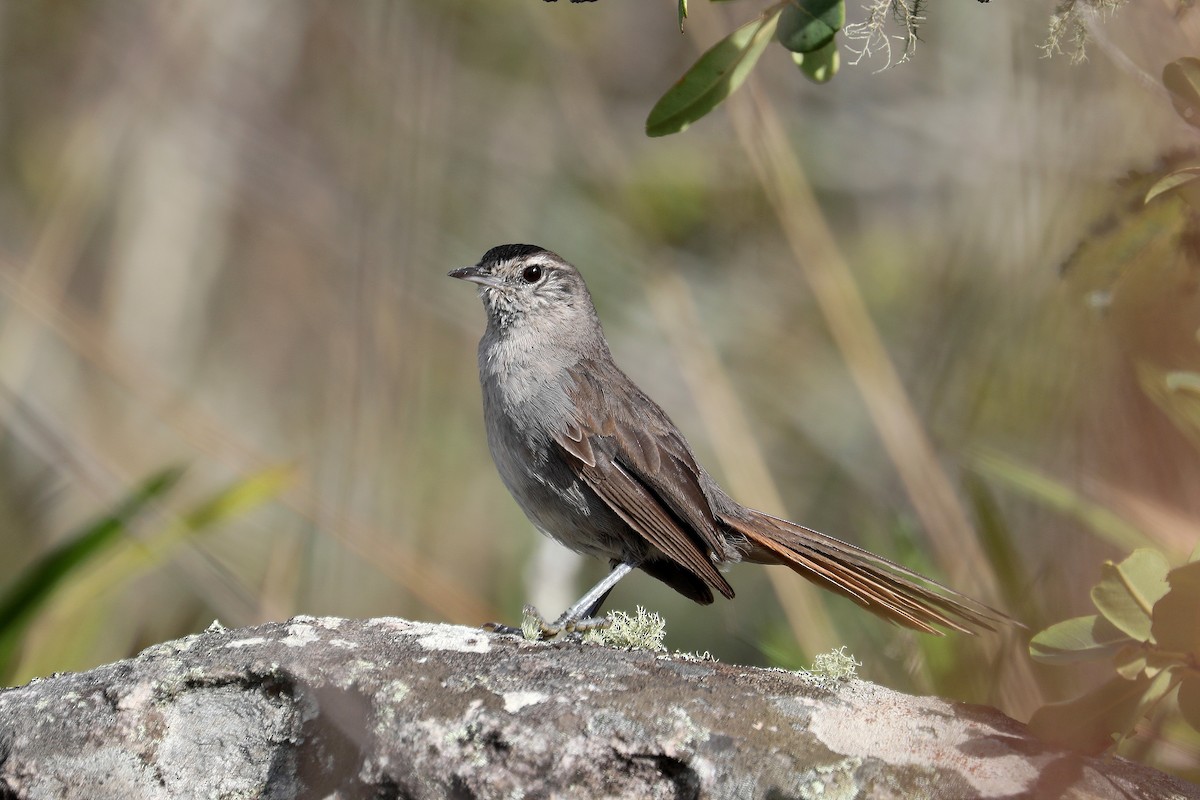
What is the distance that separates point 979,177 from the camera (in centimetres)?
437

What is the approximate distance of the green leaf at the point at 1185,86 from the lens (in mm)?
1938

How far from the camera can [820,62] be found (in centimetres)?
224

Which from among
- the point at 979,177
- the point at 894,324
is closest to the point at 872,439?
the point at 894,324

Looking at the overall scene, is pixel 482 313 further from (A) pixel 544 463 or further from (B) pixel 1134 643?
(B) pixel 1134 643

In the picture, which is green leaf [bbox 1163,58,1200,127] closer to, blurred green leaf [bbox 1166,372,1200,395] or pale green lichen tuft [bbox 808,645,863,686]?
blurred green leaf [bbox 1166,372,1200,395]

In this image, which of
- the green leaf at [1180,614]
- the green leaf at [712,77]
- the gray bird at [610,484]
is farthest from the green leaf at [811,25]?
the gray bird at [610,484]

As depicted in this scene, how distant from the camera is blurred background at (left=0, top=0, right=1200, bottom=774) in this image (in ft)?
9.12

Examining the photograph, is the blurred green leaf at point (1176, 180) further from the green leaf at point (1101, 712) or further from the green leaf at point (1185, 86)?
the green leaf at point (1101, 712)

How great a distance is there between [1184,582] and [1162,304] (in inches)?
23.5

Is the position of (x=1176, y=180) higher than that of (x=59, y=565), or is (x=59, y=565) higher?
(x=1176, y=180)

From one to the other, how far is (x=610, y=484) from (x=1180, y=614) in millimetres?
1866

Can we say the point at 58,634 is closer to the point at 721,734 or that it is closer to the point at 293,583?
the point at 293,583

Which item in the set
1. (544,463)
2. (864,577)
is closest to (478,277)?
(544,463)

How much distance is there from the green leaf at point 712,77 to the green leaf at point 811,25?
0.06 meters
